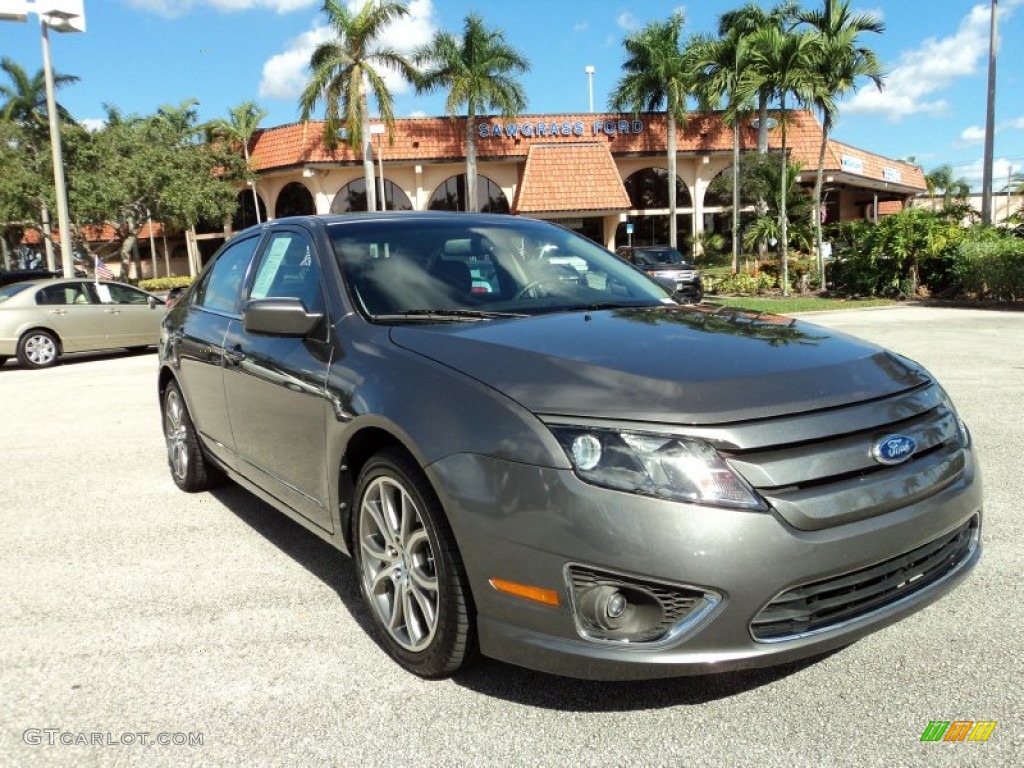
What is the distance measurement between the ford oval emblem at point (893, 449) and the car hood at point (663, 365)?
0.15 metres

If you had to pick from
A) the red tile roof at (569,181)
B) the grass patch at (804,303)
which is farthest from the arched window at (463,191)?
the grass patch at (804,303)

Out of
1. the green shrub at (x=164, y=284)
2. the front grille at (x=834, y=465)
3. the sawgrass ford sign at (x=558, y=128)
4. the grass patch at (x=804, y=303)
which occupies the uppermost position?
the sawgrass ford sign at (x=558, y=128)

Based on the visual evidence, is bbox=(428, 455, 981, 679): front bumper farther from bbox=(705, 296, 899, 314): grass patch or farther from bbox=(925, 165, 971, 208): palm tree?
bbox=(925, 165, 971, 208): palm tree

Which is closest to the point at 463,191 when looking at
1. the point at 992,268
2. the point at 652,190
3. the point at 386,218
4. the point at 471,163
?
the point at 471,163

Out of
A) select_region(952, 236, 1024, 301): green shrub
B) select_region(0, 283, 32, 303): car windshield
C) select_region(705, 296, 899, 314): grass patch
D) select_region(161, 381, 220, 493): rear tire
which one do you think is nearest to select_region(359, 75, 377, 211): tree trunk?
select_region(705, 296, 899, 314): grass patch

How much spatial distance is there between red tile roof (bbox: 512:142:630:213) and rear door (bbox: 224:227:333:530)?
31.7 m

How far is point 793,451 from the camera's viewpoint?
2260 millimetres

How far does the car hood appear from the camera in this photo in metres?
2.30

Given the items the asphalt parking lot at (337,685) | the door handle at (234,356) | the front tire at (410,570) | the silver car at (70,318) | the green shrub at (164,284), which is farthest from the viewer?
the green shrub at (164,284)

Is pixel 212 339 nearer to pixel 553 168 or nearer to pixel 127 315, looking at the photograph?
pixel 127 315

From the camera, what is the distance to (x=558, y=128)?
120 ft

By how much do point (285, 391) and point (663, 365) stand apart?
→ 5.78 feet

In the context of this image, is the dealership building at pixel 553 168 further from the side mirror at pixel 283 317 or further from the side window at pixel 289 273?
the side mirror at pixel 283 317

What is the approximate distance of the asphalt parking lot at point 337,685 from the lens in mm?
2422
